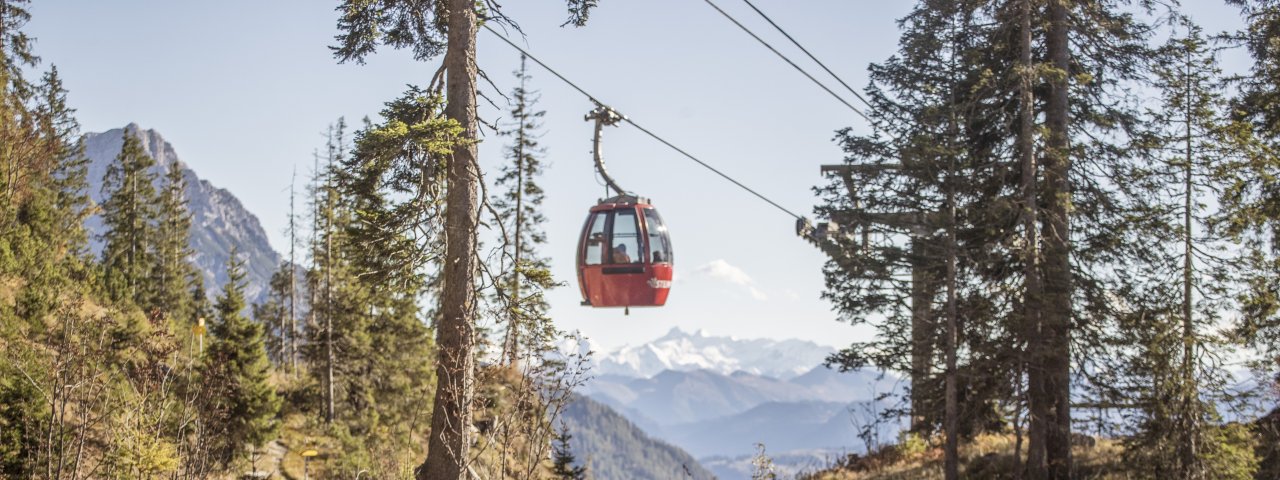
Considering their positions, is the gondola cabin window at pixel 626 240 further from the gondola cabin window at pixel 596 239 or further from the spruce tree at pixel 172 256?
the spruce tree at pixel 172 256

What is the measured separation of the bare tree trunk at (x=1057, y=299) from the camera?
19.3 metres

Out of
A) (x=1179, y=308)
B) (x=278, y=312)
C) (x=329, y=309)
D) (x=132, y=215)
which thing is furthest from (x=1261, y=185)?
(x=278, y=312)

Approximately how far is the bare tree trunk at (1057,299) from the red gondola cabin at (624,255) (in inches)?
323

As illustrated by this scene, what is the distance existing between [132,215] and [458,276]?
4710cm

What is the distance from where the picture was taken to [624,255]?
21547 millimetres

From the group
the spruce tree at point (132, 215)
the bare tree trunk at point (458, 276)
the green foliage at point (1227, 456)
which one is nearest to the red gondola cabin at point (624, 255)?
the bare tree trunk at point (458, 276)

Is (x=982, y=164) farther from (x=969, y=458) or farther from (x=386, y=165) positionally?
(x=386, y=165)

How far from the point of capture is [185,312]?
5312cm

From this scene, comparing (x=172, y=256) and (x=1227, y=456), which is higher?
(x=172, y=256)

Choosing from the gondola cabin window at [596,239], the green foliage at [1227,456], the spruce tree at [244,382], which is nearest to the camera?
the green foliage at [1227,456]

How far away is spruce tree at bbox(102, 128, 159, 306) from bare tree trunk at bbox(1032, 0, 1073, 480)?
44.4 m

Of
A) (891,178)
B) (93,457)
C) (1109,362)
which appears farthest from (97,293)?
(1109,362)

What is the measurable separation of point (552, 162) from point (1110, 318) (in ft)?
79.9

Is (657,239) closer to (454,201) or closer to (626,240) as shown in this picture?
(626,240)
